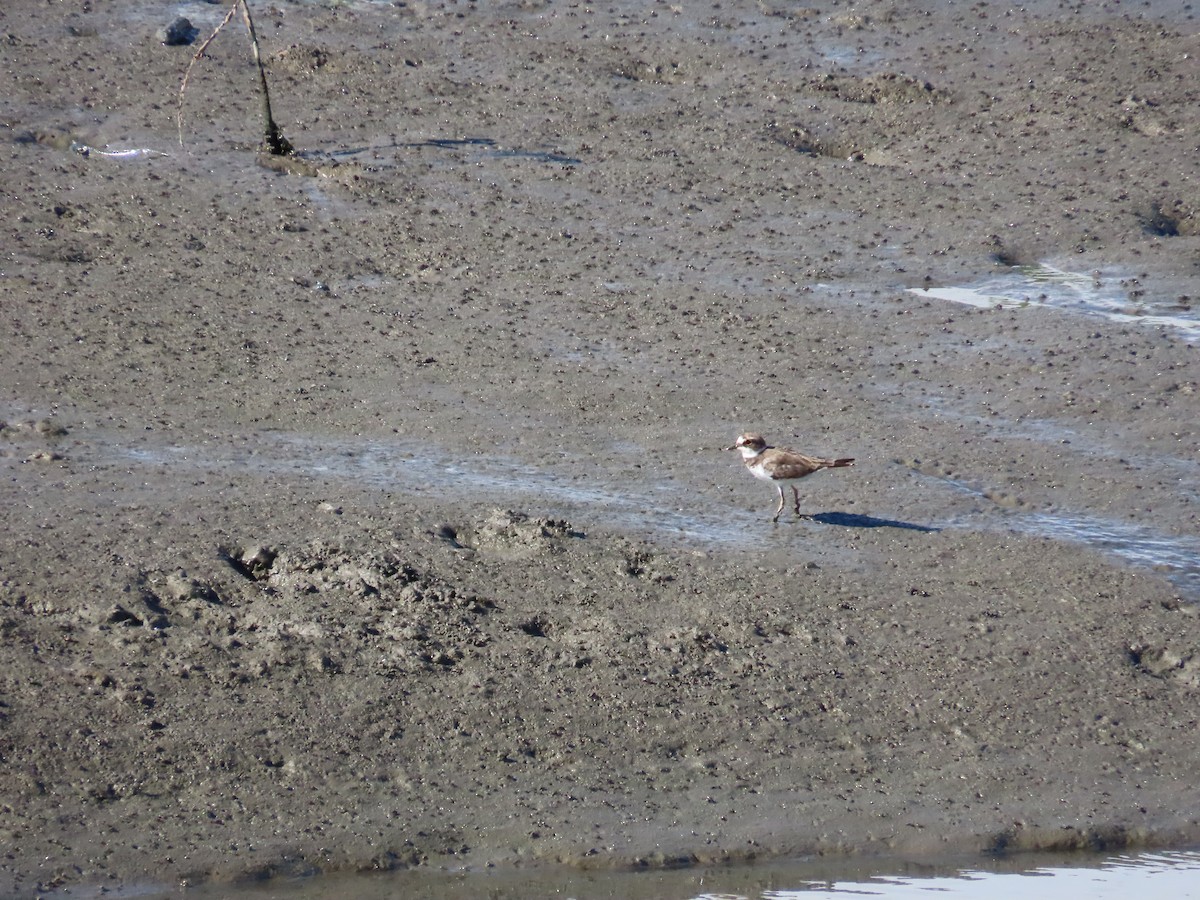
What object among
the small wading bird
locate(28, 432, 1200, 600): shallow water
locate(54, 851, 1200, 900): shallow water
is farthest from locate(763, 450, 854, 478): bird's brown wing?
locate(54, 851, 1200, 900): shallow water

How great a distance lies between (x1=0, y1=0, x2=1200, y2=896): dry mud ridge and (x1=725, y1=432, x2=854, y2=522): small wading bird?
208 mm

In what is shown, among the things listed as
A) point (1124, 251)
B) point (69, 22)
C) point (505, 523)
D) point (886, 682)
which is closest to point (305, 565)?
point (505, 523)

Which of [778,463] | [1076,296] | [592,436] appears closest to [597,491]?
[592,436]

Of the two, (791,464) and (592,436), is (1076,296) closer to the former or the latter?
(791,464)

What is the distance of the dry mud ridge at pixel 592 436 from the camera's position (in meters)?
6.48

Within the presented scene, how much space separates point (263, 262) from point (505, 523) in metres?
4.44

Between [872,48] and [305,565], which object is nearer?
[305,565]

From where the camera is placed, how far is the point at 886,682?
723 centimetres

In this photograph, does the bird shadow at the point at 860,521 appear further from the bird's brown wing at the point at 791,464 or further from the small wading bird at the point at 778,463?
the bird's brown wing at the point at 791,464

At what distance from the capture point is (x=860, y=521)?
8836mm

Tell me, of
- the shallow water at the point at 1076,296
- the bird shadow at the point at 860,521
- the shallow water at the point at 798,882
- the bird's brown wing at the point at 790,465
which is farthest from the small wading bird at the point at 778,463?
the shallow water at the point at 1076,296

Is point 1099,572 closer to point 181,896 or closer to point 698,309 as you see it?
point 698,309

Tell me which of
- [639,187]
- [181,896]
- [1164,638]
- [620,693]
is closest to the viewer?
[181,896]

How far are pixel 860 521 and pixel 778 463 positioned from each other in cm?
60
